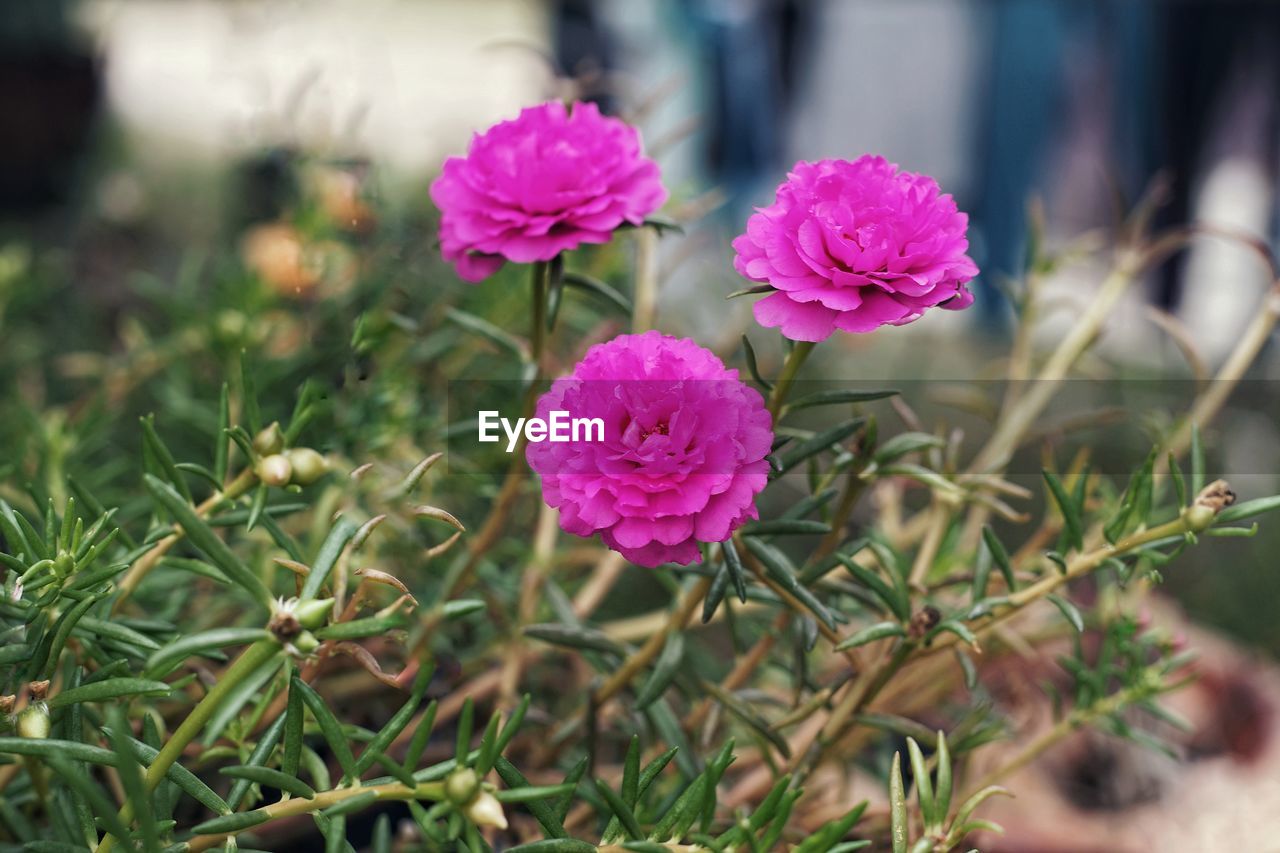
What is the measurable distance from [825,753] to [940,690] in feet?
0.42

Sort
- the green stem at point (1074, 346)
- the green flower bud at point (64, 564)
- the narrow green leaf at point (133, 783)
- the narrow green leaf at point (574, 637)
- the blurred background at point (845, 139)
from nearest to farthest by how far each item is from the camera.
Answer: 1. the narrow green leaf at point (133, 783)
2. the green flower bud at point (64, 564)
3. the narrow green leaf at point (574, 637)
4. the green stem at point (1074, 346)
5. the blurred background at point (845, 139)

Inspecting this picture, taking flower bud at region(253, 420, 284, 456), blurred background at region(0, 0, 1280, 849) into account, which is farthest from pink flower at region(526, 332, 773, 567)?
blurred background at region(0, 0, 1280, 849)

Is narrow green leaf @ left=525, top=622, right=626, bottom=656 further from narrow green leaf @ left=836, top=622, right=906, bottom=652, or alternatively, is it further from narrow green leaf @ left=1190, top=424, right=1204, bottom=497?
narrow green leaf @ left=1190, top=424, right=1204, bottom=497

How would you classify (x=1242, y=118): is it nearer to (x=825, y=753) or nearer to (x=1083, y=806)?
(x=1083, y=806)

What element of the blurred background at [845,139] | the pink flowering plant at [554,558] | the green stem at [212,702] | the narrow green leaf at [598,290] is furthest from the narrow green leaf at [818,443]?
the blurred background at [845,139]

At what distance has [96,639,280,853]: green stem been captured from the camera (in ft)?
1.04

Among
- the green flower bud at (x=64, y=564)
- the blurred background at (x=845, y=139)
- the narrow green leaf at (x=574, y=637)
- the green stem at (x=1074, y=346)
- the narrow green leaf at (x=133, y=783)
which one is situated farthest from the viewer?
the blurred background at (x=845, y=139)

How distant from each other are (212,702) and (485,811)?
→ 3.6 inches

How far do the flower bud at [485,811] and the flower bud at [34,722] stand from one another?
15 cm

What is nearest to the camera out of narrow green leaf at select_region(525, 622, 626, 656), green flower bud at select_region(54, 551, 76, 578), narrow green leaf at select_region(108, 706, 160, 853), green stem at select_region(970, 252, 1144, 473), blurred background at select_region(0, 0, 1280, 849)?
narrow green leaf at select_region(108, 706, 160, 853)

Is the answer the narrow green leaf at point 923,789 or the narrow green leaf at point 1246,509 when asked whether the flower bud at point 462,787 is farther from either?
the narrow green leaf at point 1246,509

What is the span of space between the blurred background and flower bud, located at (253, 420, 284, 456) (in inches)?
22.2

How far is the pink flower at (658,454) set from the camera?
13.2 inches

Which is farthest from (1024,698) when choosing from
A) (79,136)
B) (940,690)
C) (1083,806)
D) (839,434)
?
(79,136)
